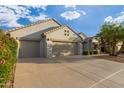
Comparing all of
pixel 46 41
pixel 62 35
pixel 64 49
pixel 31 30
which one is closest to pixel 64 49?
pixel 64 49

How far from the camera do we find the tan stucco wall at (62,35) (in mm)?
22350

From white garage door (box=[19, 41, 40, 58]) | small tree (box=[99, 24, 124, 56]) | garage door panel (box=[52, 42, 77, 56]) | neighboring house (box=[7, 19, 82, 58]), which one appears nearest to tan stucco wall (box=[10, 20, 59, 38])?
neighboring house (box=[7, 19, 82, 58])

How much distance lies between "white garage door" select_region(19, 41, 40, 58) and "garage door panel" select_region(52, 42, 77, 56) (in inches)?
86.0

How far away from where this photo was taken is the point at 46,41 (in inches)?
853

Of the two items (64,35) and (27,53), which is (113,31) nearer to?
(64,35)

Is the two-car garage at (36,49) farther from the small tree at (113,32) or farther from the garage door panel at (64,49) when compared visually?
the small tree at (113,32)

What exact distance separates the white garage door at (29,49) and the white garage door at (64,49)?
85.2 inches

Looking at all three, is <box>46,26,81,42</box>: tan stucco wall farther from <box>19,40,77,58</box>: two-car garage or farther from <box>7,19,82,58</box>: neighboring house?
<box>19,40,77,58</box>: two-car garage

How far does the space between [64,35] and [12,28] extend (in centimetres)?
637

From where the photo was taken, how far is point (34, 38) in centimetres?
2320
